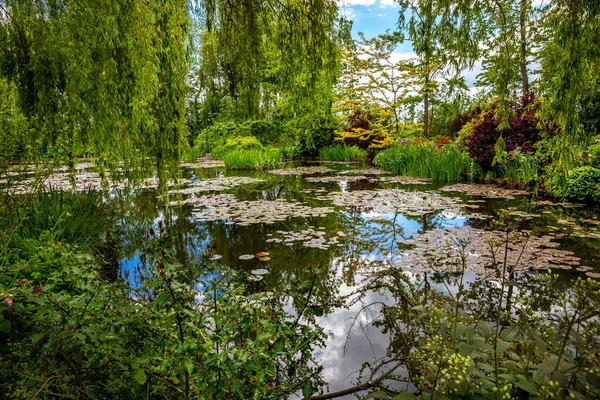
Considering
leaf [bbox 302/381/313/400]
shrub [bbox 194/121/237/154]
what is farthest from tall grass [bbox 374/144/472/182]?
shrub [bbox 194/121/237/154]

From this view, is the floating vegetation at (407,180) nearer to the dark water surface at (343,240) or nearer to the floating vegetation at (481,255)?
the dark water surface at (343,240)

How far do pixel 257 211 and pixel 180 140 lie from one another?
2.71m

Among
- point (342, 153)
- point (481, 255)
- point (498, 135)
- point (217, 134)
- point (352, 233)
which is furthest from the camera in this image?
point (217, 134)

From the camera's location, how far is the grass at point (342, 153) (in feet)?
45.5

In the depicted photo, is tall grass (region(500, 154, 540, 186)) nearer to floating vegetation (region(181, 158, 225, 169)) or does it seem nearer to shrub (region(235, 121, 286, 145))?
floating vegetation (region(181, 158, 225, 169))

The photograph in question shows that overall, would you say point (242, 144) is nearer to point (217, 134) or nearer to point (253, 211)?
point (217, 134)

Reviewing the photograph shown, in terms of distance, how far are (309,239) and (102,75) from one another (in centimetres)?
266

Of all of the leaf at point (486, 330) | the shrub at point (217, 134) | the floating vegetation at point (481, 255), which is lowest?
the floating vegetation at point (481, 255)

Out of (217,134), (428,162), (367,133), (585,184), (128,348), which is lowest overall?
(128,348)

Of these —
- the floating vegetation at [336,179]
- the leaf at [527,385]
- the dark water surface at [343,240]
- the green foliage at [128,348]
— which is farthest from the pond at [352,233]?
the floating vegetation at [336,179]

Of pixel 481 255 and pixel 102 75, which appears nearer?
pixel 102 75

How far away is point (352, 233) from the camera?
424 centimetres

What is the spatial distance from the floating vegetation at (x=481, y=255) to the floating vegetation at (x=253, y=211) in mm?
1870

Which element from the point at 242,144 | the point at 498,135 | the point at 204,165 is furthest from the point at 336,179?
the point at 204,165
